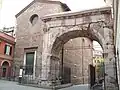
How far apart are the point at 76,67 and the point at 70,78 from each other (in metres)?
2.24

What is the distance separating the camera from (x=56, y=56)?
14.5m

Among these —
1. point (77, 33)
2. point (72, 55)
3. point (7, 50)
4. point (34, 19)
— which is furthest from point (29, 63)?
point (77, 33)

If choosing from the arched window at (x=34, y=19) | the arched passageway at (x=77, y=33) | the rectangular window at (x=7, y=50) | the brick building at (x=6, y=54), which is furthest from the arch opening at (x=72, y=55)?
the rectangular window at (x=7, y=50)

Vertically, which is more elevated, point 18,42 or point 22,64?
point 18,42

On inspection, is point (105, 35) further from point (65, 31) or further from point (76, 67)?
point (76, 67)

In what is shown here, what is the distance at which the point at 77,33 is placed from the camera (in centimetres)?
1393

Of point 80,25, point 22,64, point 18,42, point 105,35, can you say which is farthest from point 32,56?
point 105,35

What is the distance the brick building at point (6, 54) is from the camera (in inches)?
760

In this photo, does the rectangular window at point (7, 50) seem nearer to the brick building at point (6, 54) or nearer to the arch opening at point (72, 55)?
the brick building at point (6, 54)

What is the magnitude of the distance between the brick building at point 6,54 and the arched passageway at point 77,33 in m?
6.93

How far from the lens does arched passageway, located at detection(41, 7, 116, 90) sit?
11.7m

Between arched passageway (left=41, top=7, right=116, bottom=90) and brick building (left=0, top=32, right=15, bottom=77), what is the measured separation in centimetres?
693

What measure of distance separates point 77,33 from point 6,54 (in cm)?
949

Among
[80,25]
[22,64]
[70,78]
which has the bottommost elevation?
[70,78]
